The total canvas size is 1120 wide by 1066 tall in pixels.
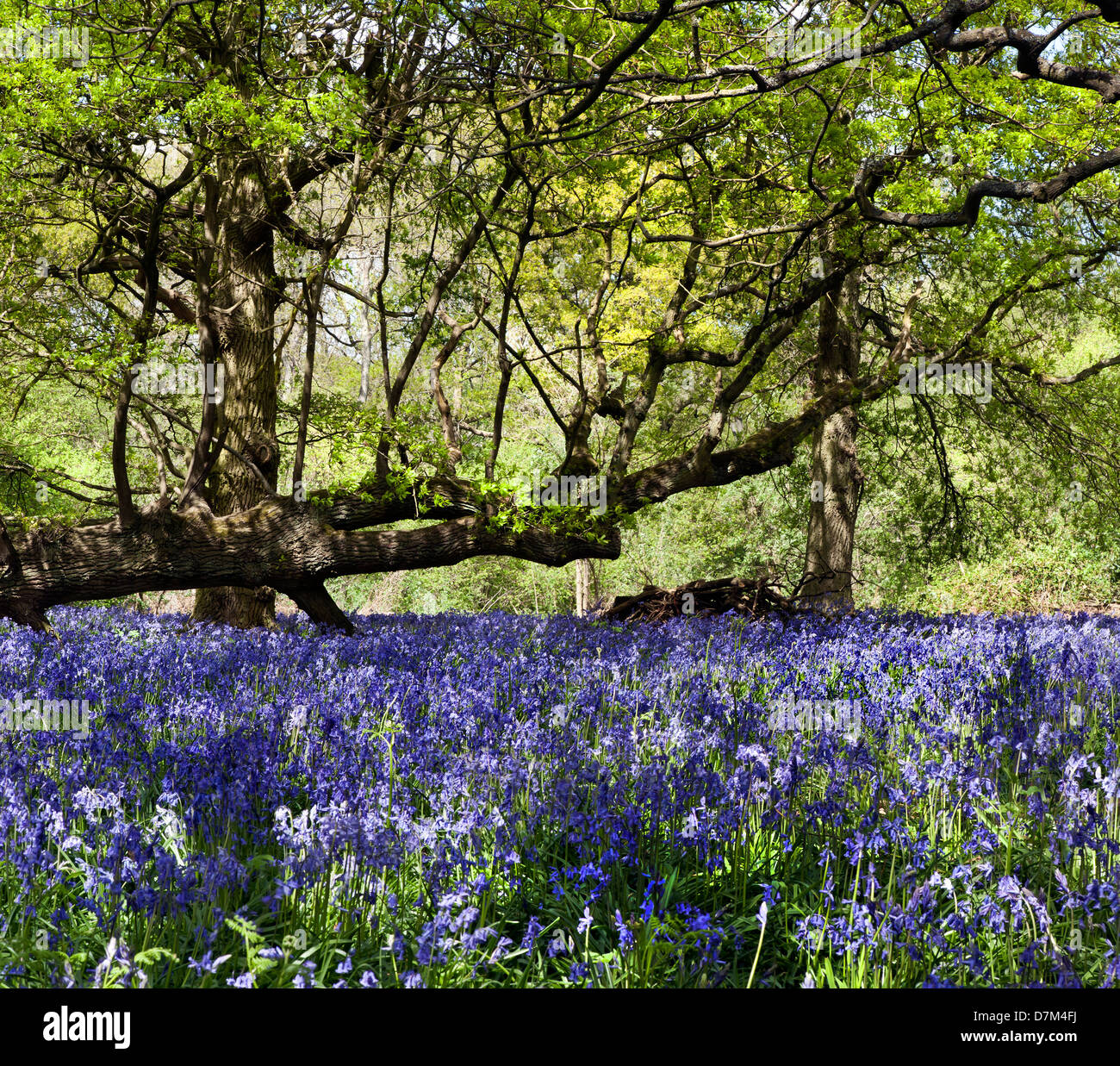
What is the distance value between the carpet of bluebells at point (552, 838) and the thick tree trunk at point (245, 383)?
546cm

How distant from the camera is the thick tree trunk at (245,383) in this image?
10453mm

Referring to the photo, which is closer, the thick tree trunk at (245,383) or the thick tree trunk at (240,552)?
the thick tree trunk at (240,552)

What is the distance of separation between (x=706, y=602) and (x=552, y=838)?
828 centimetres

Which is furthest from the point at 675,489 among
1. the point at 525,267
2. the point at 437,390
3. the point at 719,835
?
the point at 719,835

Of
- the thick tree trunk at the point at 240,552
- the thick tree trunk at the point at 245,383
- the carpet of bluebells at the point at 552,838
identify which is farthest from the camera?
the thick tree trunk at the point at 245,383

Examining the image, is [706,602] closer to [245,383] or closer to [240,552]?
[240,552]

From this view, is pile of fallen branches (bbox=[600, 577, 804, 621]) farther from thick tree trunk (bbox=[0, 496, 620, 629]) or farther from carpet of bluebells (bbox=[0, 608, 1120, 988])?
carpet of bluebells (bbox=[0, 608, 1120, 988])

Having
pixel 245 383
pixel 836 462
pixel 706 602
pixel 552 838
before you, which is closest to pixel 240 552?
pixel 245 383

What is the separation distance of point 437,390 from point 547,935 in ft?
25.1

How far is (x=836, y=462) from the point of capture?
1419cm

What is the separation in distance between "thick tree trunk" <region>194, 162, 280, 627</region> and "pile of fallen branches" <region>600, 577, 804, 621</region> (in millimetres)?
4154

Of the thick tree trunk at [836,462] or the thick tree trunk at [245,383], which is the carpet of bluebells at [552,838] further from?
the thick tree trunk at [836,462]

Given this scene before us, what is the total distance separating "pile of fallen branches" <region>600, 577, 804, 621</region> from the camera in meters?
10.5

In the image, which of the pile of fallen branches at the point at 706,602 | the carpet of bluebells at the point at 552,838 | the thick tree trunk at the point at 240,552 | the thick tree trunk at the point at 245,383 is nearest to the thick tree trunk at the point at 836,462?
the pile of fallen branches at the point at 706,602
